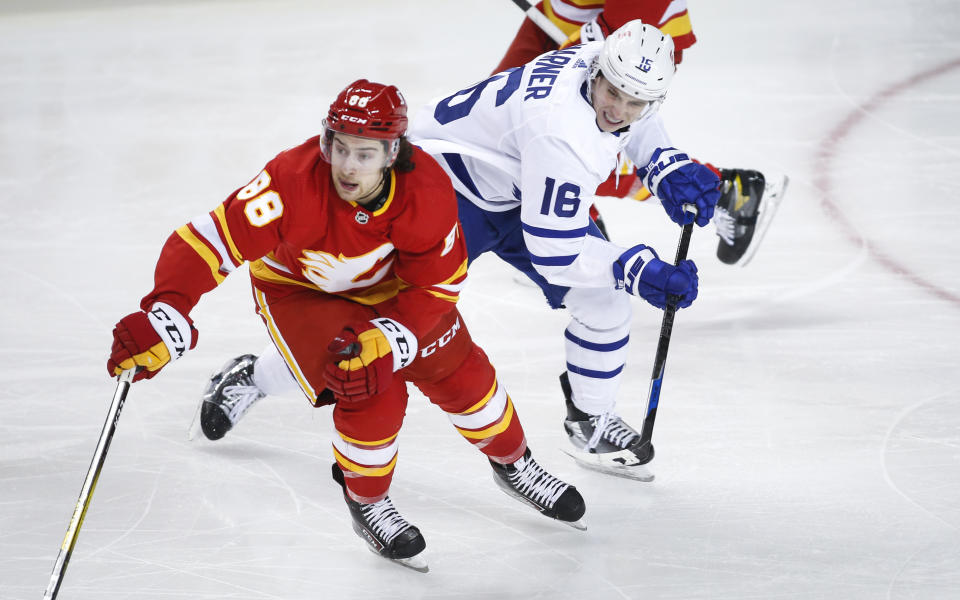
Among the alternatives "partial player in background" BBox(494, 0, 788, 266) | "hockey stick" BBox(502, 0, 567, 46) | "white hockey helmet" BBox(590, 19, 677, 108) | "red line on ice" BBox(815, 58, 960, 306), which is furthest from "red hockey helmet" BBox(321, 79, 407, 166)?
"red line on ice" BBox(815, 58, 960, 306)

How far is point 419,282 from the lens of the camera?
2.28 meters

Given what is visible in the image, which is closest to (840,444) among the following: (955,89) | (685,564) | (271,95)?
(685,564)

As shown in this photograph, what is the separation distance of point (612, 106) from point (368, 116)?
0.69 m

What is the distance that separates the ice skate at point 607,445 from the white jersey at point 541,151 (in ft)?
1.36

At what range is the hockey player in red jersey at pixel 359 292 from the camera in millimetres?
2125

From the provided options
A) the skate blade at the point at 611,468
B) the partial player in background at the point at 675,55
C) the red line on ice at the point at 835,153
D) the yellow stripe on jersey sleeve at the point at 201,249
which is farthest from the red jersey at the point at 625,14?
the yellow stripe on jersey sleeve at the point at 201,249

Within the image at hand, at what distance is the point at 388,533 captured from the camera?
2.42 metres

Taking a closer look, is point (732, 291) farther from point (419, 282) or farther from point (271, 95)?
point (271, 95)

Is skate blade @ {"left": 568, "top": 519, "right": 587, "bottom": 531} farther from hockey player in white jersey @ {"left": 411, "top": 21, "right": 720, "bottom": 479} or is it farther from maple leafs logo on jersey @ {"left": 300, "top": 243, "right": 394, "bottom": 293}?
maple leafs logo on jersey @ {"left": 300, "top": 243, "right": 394, "bottom": 293}

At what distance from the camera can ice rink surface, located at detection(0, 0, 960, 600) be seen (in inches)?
97.8

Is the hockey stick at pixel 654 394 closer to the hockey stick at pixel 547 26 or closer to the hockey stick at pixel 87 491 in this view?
the hockey stick at pixel 547 26

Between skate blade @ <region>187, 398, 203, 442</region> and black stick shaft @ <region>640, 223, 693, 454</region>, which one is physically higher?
black stick shaft @ <region>640, 223, 693, 454</region>

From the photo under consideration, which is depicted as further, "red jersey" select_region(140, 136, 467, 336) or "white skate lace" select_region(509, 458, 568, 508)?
"white skate lace" select_region(509, 458, 568, 508)

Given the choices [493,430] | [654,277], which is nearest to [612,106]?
[654,277]
